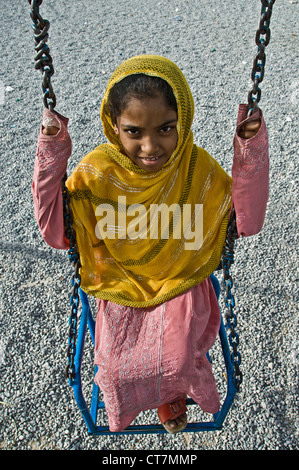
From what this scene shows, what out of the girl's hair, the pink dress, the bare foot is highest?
the girl's hair

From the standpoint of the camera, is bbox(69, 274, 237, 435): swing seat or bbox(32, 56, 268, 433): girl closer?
bbox(32, 56, 268, 433): girl

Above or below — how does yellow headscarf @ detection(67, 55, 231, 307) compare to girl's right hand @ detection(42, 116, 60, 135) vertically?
below

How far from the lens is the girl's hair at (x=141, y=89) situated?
1.37 m

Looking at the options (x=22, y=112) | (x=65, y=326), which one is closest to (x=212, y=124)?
(x=22, y=112)

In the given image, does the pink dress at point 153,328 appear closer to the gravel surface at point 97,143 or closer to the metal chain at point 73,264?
the metal chain at point 73,264

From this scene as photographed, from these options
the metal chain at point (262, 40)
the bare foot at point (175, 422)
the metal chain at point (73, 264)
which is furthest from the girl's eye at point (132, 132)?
the bare foot at point (175, 422)

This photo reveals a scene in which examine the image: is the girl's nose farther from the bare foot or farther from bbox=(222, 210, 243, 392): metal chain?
the bare foot

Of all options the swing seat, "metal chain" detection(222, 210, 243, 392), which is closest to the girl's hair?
"metal chain" detection(222, 210, 243, 392)

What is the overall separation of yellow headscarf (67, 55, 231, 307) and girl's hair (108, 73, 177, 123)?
129 mm

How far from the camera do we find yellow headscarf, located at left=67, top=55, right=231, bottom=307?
163 centimetres

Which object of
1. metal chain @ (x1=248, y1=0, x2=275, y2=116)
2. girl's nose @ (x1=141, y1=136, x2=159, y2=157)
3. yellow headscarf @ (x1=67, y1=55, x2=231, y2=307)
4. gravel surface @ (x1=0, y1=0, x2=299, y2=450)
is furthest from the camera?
gravel surface @ (x1=0, y1=0, x2=299, y2=450)

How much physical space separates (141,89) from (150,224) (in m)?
0.52

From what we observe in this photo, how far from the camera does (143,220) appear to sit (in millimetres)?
1688

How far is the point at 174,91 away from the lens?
1.39m
